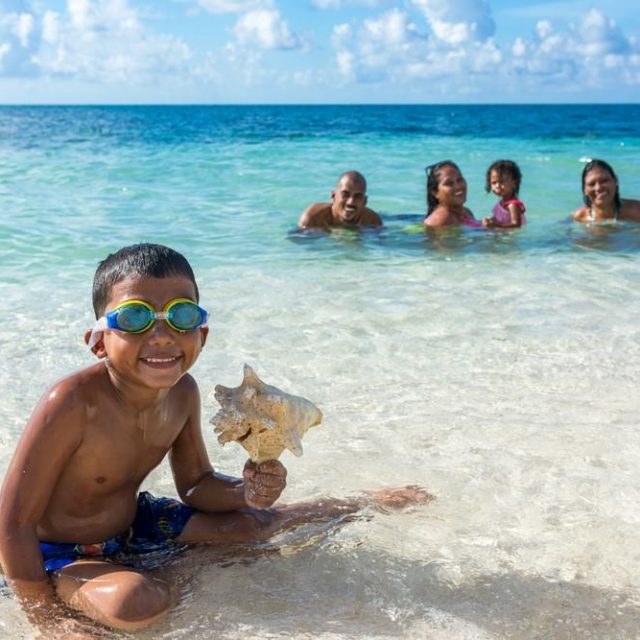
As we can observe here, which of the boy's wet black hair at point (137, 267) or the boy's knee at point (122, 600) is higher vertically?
the boy's wet black hair at point (137, 267)

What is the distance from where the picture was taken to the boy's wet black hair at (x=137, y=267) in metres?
2.56

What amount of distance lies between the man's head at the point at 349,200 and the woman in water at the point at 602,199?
2681 millimetres

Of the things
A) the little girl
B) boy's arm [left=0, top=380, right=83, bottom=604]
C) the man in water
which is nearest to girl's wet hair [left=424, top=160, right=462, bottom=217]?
the little girl

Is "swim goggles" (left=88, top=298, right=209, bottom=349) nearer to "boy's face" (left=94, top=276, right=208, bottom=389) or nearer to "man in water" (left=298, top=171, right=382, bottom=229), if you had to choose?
"boy's face" (left=94, top=276, right=208, bottom=389)

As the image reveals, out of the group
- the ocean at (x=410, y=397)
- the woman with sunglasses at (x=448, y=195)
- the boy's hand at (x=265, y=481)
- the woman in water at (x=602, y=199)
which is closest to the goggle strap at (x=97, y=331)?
the boy's hand at (x=265, y=481)

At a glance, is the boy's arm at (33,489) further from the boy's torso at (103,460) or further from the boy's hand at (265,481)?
the boy's hand at (265,481)

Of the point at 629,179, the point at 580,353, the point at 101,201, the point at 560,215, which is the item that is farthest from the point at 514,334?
the point at 629,179

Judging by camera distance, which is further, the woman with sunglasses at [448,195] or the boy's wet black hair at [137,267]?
the woman with sunglasses at [448,195]

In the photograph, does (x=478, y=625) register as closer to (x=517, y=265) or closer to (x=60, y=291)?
(x=60, y=291)

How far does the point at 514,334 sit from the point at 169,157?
18516 mm

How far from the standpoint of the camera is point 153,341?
8.32 ft

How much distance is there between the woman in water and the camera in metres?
10.5

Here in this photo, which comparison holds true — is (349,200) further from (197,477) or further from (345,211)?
(197,477)

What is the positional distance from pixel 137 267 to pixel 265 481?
2.45 feet
